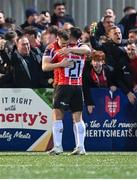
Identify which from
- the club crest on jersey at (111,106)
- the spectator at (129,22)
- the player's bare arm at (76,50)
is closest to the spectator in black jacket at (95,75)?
the club crest on jersey at (111,106)

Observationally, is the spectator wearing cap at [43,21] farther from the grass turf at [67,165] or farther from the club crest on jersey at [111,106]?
the grass turf at [67,165]

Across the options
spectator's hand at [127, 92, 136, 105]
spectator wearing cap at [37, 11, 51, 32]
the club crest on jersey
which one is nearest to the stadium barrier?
the club crest on jersey

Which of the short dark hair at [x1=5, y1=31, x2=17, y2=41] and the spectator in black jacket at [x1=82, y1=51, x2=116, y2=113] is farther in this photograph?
the short dark hair at [x1=5, y1=31, x2=17, y2=41]

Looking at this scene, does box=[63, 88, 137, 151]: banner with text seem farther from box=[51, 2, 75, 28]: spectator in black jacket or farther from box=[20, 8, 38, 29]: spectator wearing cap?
box=[20, 8, 38, 29]: spectator wearing cap

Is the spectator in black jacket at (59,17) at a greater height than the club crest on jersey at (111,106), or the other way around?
the spectator in black jacket at (59,17)

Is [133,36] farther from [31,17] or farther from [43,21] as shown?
[31,17]

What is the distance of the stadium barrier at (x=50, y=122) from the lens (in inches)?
711

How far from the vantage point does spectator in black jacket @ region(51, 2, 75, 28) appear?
2136 centimetres

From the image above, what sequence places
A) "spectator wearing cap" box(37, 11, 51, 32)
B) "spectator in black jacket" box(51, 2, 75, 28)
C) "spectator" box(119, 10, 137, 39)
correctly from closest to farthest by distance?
"spectator" box(119, 10, 137, 39), "spectator wearing cap" box(37, 11, 51, 32), "spectator in black jacket" box(51, 2, 75, 28)

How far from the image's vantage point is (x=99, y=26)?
66.6 feet

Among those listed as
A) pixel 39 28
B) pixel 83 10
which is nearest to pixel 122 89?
pixel 39 28

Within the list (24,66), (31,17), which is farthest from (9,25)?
(24,66)

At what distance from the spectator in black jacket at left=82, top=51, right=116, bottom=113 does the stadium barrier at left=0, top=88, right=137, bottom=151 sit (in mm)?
136

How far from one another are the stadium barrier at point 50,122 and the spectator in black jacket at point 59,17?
3491mm
